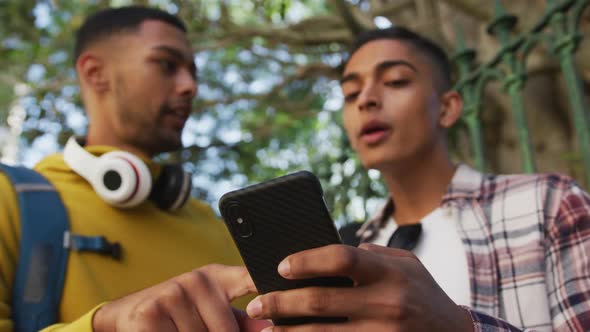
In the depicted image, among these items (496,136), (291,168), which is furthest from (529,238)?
(291,168)

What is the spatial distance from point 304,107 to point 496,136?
250cm

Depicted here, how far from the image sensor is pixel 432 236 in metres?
2.07

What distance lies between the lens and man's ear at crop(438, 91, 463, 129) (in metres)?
2.48

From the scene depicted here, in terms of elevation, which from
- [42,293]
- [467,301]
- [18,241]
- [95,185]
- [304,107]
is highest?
[304,107]

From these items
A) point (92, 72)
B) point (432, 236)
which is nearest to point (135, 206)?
point (92, 72)

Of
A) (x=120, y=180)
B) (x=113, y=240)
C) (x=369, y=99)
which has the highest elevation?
(x=369, y=99)

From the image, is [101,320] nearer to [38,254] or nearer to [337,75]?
[38,254]

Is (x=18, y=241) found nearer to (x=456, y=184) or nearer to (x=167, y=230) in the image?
(x=167, y=230)

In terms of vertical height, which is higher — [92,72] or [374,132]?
[92,72]

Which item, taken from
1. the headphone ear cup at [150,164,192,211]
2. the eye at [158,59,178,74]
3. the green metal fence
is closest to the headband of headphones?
Result: the headphone ear cup at [150,164,192,211]

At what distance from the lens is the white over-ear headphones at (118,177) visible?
6.39ft

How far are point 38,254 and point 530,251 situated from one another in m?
1.51

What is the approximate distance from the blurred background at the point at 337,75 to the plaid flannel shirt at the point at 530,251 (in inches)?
14.5

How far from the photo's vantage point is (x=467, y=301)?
1.75 meters
